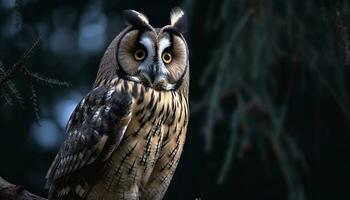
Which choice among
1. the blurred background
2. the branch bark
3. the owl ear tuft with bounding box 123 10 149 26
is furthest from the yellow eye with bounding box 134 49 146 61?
the blurred background

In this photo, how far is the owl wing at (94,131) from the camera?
11.9 ft

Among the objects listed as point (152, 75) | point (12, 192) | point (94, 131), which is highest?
point (152, 75)

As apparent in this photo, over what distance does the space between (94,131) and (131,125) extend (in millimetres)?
168

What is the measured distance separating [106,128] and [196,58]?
379 cm

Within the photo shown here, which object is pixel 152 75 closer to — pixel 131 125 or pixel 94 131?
pixel 131 125

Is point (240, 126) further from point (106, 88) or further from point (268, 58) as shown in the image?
point (106, 88)

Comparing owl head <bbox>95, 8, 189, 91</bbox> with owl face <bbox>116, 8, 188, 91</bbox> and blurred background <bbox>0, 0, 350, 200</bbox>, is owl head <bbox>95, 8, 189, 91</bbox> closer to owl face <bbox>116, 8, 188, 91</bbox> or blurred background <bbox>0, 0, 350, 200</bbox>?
owl face <bbox>116, 8, 188, 91</bbox>

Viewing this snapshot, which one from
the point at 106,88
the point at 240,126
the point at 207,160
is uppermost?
the point at 106,88

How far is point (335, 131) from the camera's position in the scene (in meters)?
7.50

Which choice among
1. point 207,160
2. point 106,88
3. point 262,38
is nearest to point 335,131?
point 207,160

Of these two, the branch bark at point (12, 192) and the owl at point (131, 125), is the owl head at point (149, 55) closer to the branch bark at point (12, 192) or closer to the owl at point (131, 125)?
the owl at point (131, 125)

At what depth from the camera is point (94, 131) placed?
3689 millimetres

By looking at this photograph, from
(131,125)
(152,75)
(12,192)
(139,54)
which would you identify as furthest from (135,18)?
(12,192)

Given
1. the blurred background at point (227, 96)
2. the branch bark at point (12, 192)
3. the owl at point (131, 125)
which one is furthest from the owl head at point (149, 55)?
the blurred background at point (227, 96)
